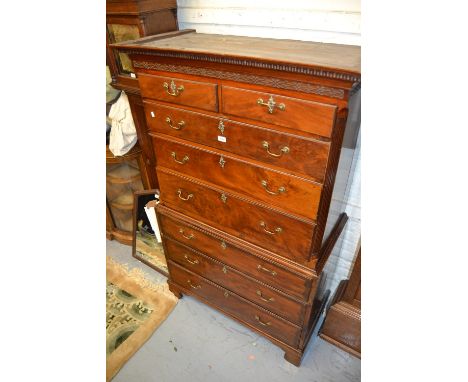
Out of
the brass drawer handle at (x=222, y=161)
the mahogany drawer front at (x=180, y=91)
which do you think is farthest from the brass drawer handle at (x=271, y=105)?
the brass drawer handle at (x=222, y=161)

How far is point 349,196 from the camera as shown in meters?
1.96

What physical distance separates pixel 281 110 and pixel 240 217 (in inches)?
26.9

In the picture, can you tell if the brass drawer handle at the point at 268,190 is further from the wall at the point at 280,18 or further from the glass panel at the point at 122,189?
the glass panel at the point at 122,189

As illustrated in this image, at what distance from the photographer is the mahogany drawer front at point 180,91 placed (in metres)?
1.37

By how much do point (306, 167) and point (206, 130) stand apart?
1.74 ft

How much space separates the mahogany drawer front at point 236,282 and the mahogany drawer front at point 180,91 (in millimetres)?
1040

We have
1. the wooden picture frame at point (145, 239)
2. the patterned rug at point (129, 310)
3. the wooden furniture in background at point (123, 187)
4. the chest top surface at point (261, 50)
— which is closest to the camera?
the chest top surface at point (261, 50)

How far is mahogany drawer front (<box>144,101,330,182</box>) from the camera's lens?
4.05 ft

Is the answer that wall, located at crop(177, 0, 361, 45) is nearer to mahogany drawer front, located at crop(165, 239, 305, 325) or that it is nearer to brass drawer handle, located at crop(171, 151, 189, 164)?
brass drawer handle, located at crop(171, 151, 189, 164)

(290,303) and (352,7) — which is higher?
(352,7)
